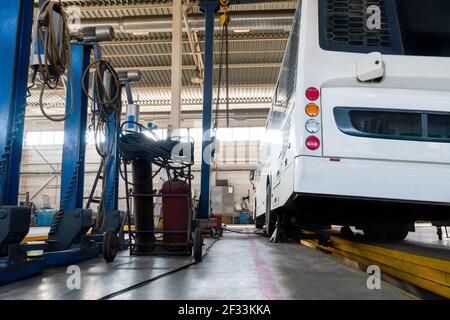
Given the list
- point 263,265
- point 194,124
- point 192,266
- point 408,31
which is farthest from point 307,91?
point 194,124

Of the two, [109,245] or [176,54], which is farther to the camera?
[176,54]

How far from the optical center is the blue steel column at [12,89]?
8.71 feet

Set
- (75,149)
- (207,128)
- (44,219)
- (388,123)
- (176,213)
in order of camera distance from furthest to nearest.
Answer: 1. (44,219)
2. (207,128)
3. (176,213)
4. (75,149)
5. (388,123)

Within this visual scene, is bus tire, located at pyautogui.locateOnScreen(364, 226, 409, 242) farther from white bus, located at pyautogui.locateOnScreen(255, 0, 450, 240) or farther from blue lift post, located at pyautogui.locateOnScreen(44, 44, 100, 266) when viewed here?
blue lift post, located at pyautogui.locateOnScreen(44, 44, 100, 266)

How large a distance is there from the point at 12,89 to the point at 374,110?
2856mm

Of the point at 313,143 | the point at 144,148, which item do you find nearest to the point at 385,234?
the point at 313,143

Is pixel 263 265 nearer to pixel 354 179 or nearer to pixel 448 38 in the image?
pixel 354 179

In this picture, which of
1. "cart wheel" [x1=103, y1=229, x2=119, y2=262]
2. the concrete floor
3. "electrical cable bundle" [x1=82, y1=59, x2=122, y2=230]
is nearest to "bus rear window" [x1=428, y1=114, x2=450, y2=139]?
the concrete floor

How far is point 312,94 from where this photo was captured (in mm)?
2887

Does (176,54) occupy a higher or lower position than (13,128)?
higher

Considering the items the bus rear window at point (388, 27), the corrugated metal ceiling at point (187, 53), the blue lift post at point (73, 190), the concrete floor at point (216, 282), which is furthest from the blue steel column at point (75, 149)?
the corrugated metal ceiling at point (187, 53)

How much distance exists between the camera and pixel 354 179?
2.73m

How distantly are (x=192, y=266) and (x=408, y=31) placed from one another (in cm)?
288

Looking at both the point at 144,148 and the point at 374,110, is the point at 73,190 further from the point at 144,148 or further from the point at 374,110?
the point at 374,110
